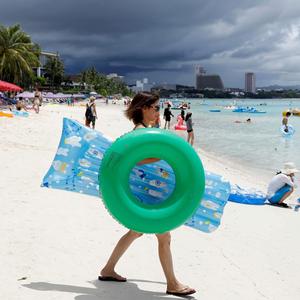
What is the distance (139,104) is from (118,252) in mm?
936

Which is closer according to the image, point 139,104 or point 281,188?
Result: point 139,104

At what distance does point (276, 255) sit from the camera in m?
3.63

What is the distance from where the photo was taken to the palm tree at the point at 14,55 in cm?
3797

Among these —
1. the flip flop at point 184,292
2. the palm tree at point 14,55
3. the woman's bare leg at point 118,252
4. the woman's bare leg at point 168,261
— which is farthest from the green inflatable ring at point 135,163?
the palm tree at point 14,55

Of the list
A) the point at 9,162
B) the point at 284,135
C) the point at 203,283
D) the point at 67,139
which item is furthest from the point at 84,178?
the point at 284,135

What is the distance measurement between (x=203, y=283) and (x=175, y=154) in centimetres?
105

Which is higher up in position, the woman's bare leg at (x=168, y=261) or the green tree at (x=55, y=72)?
the green tree at (x=55, y=72)

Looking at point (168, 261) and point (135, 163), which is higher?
point (135, 163)

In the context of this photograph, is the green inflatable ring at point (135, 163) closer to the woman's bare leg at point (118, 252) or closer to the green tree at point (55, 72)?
the woman's bare leg at point (118, 252)

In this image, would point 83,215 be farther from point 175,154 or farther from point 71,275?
point 175,154

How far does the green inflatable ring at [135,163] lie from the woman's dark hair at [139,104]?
0.29 m

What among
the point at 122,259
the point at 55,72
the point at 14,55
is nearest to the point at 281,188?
the point at 122,259

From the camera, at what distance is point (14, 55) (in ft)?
124

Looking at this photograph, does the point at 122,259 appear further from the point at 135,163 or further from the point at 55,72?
the point at 55,72
